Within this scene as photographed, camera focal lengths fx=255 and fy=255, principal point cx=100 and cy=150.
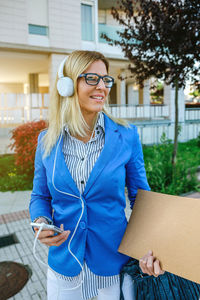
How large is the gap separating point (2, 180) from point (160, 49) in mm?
5220

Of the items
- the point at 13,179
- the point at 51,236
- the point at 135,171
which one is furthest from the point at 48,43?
the point at 51,236

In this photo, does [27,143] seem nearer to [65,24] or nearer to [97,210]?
[97,210]

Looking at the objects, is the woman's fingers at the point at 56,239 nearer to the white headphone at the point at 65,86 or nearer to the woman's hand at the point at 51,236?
the woman's hand at the point at 51,236

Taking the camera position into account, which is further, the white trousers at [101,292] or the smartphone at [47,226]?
the white trousers at [101,292]

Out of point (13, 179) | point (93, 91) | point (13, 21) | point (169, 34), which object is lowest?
point (13, 179)

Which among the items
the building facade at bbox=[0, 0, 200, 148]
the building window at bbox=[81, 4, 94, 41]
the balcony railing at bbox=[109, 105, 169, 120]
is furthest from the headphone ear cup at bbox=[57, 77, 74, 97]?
the balcony railing at bbox=[109, 105, 169, 120]

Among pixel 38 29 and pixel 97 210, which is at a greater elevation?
pixel 38 29

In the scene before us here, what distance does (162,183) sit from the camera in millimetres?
5504

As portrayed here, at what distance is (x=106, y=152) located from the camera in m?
1.40

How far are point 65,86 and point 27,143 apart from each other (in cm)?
562

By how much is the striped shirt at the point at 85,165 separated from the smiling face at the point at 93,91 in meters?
0.12

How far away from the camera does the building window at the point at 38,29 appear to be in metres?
10.4

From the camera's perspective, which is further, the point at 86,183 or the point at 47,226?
the point at 86,183

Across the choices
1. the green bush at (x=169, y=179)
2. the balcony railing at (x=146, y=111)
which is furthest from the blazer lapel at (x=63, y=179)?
the balcony railing at (x=146, y=111)
